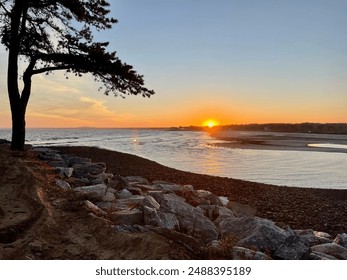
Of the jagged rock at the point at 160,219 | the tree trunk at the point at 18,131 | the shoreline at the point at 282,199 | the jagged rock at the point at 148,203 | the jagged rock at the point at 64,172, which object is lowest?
the shoreline at the point at 282,199

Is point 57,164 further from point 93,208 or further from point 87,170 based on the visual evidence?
point 93,208

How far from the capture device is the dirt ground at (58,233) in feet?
16.9

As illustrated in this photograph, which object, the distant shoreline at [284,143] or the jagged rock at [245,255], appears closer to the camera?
the jagged rock at [245,255]

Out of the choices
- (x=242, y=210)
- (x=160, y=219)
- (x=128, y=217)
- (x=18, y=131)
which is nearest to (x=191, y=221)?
(x=160, y=219)

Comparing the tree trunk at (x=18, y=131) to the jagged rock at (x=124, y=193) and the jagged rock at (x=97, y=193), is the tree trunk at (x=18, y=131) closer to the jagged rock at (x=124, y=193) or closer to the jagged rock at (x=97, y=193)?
the jagged rock at (x=97, y=193)

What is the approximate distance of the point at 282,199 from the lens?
12.6 m

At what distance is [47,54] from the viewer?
1477cm

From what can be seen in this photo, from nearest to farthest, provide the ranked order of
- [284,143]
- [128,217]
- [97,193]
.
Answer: [128,217]
[97,193]
[284,143]

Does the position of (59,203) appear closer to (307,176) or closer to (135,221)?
Result: (135,221)

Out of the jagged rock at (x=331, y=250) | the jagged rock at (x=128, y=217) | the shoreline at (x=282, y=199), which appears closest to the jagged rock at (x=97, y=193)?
the jagged rock at (x=128, y=217)

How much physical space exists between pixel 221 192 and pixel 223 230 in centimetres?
638

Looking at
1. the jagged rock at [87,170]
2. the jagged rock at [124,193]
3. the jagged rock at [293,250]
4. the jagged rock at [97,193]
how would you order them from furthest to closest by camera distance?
the jagged rock at [87,170]
the jagged rock at [124,193]
the jagged rock at [97,193]
the jagged rock at [293,250]

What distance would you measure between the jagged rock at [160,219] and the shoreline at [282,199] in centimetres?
350

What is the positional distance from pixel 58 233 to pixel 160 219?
1.91 meters
